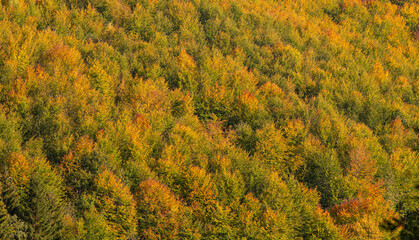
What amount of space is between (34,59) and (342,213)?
3729cm

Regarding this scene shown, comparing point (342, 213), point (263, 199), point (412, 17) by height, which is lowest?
point (263, 199)

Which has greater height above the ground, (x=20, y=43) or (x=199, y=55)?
(x=199, y=55)

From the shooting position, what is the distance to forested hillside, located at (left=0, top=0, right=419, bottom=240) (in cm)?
3334

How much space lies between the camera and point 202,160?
4094 centimetres

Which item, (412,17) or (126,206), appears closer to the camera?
(126,206)

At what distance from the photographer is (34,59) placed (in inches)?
1756

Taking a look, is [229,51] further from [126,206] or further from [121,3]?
[126,206]

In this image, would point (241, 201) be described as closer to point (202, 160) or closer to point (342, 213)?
point (202, 160)

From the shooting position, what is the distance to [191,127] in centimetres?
4550

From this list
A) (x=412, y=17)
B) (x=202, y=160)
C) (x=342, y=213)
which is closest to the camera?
(x=342, y=213)

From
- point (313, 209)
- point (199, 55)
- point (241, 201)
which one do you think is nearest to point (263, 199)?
point (241, 201)

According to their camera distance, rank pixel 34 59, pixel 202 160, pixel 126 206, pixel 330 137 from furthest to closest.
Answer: pixel 330 137 → pixel 34 59 → pixel 202 160 → pixel 126 206

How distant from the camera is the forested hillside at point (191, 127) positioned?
3334 centimetres

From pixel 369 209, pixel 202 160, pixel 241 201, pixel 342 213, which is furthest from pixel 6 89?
pixel 369 209
